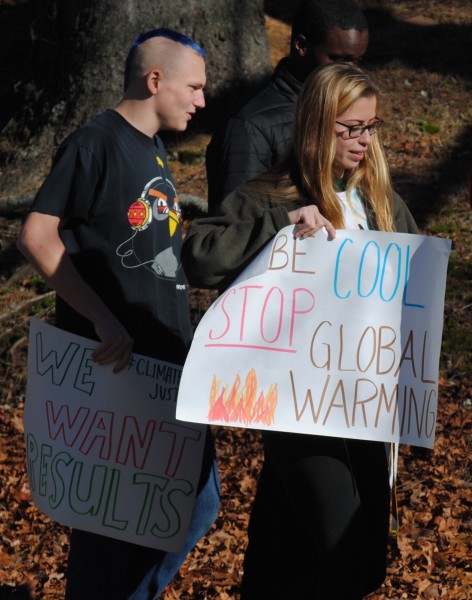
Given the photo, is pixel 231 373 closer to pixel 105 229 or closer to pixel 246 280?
pixel 246 280

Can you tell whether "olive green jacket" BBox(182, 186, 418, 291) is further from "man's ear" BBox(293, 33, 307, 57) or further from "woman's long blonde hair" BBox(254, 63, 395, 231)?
"man's ear" BBox(293, 33, 307, 57)

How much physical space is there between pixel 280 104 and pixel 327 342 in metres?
1.30

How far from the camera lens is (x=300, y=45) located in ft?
14.0

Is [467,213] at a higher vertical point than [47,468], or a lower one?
higher

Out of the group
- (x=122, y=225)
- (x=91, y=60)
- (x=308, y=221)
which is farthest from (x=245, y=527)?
(x=91, y=60)

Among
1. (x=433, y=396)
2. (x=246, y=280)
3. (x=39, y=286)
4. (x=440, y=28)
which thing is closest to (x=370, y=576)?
(x=433, y=396)

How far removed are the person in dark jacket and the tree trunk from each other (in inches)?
185

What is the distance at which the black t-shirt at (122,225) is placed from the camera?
127 inches

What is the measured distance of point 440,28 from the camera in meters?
11.7

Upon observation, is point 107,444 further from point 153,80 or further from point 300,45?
point 300,45

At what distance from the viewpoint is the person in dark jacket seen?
382cm

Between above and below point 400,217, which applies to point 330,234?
below

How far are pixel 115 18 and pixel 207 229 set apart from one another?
624cm

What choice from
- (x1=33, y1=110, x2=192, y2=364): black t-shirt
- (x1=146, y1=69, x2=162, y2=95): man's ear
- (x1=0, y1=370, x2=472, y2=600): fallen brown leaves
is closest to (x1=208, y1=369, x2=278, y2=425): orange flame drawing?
(x1=33, y1=110, x2=192, y2=364): black t-shirt
